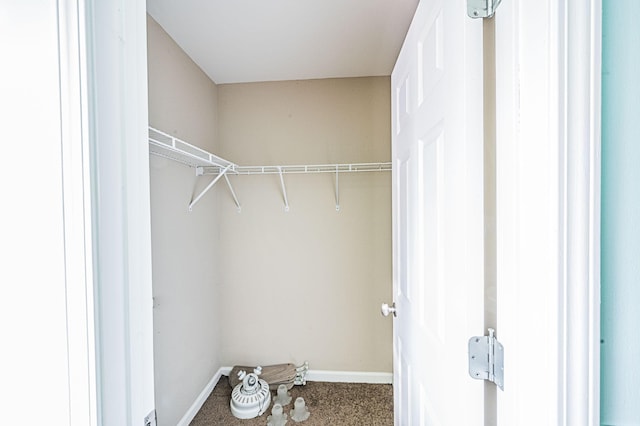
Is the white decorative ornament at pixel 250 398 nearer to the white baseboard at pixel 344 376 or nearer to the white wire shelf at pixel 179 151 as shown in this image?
the white baseboard at pixel 344 376

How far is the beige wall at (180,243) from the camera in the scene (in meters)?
1.57

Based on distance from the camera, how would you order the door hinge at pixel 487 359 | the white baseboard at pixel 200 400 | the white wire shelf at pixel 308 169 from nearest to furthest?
1. the door hinge at pixel 487 359
2. the white baseboard at pixel 200 400
3. the white wire shelf at pixel 308 169

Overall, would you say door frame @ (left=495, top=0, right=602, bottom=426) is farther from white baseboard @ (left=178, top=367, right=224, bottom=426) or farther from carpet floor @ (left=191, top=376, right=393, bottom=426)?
white baseboard @ (left=178, top=367, right=224, bottom=426)

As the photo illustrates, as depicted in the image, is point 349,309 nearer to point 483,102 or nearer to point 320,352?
point 320,352

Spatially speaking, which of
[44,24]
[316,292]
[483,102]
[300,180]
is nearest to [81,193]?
[44,24]

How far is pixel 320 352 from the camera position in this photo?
2.32m

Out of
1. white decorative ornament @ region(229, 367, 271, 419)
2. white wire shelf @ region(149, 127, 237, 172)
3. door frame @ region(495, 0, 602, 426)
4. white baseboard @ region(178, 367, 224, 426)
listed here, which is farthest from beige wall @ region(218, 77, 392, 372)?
door frame @ region(495, 0, 602, 426)

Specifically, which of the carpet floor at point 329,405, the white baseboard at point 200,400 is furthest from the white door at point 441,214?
the white baseboard at point 200,400

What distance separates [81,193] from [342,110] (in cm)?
204

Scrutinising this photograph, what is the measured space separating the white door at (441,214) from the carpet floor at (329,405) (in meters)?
0.87

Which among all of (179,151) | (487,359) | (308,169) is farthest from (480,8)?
(308,169)

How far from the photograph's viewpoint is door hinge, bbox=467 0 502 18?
1.89ft
